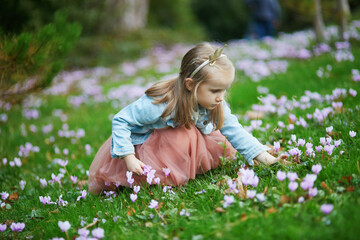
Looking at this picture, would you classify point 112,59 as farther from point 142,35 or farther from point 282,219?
point 282,219

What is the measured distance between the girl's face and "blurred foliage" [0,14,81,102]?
2273 mm

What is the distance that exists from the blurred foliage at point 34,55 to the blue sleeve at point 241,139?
95.7 inches

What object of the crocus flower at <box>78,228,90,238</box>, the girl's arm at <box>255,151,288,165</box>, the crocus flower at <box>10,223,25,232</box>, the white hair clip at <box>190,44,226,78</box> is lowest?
the crocus flower at <box>10,223,25,232</box>

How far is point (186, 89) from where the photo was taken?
108 inches

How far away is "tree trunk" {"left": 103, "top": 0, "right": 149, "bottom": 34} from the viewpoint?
47.6 ft

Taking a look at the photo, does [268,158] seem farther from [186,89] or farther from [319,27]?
[319,27]

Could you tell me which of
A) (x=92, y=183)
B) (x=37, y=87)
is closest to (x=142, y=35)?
(x=37, y=87)

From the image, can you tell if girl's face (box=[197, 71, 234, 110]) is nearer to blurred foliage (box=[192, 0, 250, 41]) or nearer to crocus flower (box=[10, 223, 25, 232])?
crocus flower (box=[10, 223, 25, 232])

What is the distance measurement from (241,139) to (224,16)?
109 ft

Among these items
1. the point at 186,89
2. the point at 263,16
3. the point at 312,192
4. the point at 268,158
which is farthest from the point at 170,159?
the point at 263,16

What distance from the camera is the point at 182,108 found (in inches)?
108

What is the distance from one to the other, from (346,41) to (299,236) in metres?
6.49

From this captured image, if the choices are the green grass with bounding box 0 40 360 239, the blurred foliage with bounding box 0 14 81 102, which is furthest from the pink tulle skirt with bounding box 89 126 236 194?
the blurred foliage with bounding box 0 14 81 102

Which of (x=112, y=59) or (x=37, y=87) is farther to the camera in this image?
(x=112, y=59)
